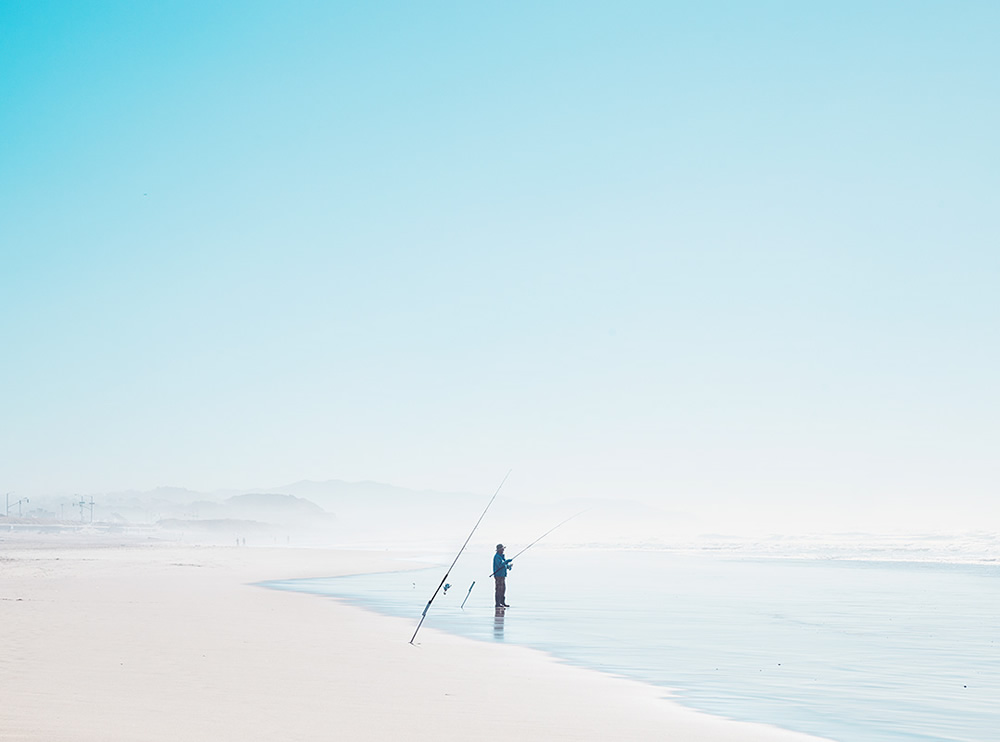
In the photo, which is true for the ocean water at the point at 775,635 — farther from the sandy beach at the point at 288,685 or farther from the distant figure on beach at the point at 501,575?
the sandy beach at the point at 288,685

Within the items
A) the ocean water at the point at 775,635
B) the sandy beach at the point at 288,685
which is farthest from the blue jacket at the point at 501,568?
the sandy beach at the point at 288,685

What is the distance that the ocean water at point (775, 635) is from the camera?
9.07 meters

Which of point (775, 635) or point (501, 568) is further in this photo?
point (501, 568)

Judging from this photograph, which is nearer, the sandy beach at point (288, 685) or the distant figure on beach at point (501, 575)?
the sandy beach at point (288, 685)

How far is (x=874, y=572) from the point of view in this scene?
32156 mm

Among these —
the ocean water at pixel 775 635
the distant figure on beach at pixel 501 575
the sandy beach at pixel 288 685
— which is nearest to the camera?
the sandy beach at pixel 288 685

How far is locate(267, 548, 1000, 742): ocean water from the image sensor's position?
9070 millimetres

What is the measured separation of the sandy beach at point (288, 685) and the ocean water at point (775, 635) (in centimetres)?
100

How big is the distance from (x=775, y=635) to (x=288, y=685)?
28.6 ft

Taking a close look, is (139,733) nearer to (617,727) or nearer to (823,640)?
(617,727)

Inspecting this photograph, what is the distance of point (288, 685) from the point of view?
897 cm

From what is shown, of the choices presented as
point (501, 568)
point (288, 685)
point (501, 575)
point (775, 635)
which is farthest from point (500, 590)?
point (288, 685)

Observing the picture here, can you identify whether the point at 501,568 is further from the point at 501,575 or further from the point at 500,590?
the point at 500,590

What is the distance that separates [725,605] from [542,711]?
12.3 metres
